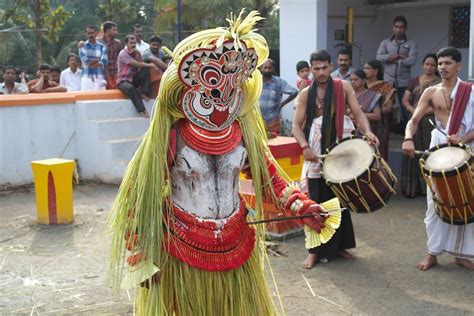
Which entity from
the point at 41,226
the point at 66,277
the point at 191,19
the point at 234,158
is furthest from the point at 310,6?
the point at 191,19

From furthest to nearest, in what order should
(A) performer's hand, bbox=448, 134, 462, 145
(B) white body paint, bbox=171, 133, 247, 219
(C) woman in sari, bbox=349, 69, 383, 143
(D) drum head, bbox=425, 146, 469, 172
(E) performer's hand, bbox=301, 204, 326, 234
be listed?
1. (C) woman in sari, bbox=349, 69, 383, 143
2. (A) performer's hand, bbox=448, 134, 462, 145
3. (D) drum head, bbox=425, 146, 469, 172
4. (E) performer's hand, bbox=301, 204, 326, 234
5. (B) white body paint, bbox=171, 133, 247, 219

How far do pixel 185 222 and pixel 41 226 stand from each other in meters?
4.53

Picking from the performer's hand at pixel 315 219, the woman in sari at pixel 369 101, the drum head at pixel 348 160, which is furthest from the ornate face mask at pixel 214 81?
the woman in sari at pixel 369 101

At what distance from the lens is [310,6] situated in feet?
35.3

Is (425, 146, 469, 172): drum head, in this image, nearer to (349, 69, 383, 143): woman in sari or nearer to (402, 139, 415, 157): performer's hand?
(402, 139, 415, 157): performer's hand

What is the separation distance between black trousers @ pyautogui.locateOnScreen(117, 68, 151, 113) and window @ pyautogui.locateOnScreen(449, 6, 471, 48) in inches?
216

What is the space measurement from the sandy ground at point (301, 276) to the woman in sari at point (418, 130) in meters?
0.95

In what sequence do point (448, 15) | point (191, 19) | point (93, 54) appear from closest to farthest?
1. point (93, 54)
2. point (448, 15)
3. point (191, 19)

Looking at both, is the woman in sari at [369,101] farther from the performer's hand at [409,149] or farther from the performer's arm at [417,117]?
the performer's hand at [409,149]

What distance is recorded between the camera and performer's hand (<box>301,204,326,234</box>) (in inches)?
149

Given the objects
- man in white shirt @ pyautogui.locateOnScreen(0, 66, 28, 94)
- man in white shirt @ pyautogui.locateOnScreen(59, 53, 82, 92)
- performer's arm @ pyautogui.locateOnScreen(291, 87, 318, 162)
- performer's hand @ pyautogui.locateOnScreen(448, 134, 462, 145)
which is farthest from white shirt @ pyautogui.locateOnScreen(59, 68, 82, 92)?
performer's hand @ pyautogui.locateOnScreen(448, 134, 462, 145)

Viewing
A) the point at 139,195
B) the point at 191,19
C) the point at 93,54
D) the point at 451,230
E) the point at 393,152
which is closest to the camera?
the point at 139,195

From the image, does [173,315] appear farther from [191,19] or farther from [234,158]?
[191,19]

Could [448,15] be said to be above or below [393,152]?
above
